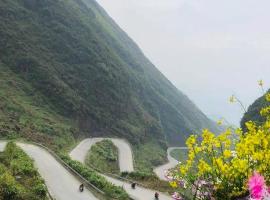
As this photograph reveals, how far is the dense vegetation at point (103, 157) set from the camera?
238 ft

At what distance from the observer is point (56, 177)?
45.8m

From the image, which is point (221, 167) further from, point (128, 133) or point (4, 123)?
point (128, 133)

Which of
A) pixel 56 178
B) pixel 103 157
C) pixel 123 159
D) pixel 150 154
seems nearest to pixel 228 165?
pixel 56 178

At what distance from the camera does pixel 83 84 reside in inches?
4692

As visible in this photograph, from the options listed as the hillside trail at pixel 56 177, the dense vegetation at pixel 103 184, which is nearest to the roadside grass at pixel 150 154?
the hillside trail at pixel 56 177

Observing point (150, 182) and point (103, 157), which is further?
point (103, 157)

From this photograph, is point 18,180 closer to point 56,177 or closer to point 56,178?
point 56,178

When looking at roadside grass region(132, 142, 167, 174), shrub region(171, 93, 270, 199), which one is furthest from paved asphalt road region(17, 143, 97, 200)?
roadside grass region(132, 142, 167, 174)

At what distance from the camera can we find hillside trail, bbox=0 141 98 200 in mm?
39656

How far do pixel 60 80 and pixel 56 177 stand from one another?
67.2 meters

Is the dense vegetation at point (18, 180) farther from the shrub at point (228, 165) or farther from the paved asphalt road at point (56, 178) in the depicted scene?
the shrub at point (228, 165)

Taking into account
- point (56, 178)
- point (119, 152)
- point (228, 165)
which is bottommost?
point (228, 165)

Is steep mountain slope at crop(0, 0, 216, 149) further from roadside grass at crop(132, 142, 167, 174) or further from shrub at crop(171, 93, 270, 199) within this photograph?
shrub at crop(171, 93, 270, 199)

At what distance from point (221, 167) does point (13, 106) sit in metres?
78.7
